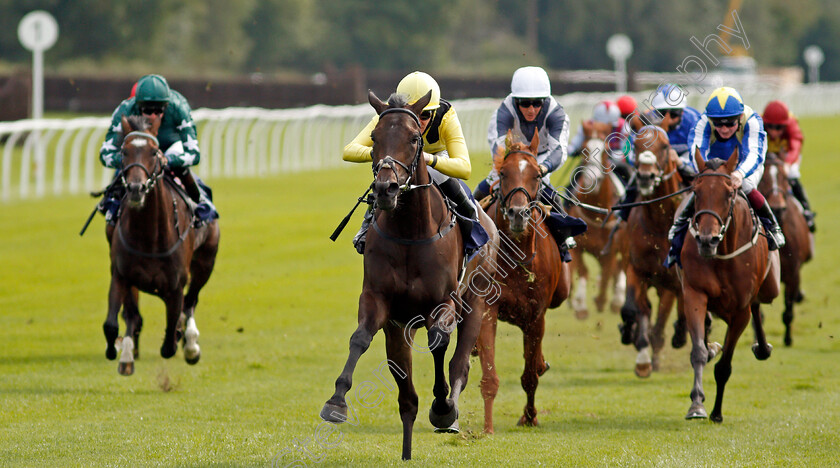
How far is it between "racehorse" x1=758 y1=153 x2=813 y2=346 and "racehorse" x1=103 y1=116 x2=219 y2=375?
5.20m

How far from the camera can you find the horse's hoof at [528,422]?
7562 millimetres

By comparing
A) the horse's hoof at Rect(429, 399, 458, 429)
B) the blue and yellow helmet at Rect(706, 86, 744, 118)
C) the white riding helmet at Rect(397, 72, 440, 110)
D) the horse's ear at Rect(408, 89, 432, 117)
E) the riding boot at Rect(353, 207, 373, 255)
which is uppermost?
the blue and yellow helmet at Rect(706, 86, 744, 118)

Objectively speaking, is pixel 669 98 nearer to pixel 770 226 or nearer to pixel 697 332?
pixel 770 226

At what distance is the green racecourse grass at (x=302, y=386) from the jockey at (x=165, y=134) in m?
1.38

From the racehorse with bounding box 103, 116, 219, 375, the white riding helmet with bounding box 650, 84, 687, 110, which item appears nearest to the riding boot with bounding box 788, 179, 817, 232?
the white riding helmet with bounding box 650, 84, 687, 110

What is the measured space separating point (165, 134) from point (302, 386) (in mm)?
2150

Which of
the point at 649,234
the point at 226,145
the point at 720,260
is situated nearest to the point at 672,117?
the point at 649,234

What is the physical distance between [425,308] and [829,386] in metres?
4.59

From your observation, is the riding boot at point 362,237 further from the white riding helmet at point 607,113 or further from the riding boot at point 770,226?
the white riding helmet at point 607,113

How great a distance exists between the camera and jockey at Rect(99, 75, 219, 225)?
27.3ft

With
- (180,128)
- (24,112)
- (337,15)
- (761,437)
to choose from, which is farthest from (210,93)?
(761,437)

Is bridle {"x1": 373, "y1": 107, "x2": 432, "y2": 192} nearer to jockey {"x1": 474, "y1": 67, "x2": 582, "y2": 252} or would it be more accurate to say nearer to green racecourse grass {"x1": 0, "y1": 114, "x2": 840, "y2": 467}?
green racecourse grass {"x1": 0, "y1": 114, "x2": 840, "y2": 467}

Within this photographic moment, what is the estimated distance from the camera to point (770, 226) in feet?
26.6

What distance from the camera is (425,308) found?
5.95 meters
